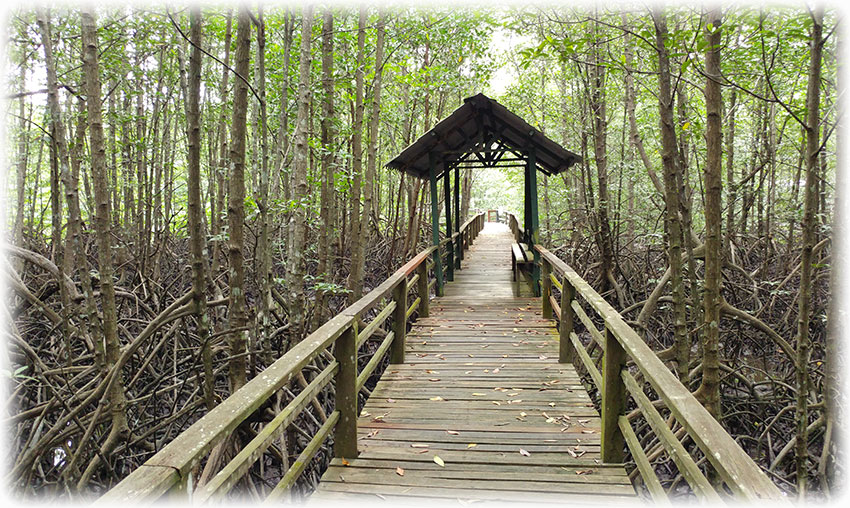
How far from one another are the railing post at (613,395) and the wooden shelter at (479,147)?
4.98 m

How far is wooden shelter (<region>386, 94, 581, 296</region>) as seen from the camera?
7.34 m

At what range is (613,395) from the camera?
2852 millimetres

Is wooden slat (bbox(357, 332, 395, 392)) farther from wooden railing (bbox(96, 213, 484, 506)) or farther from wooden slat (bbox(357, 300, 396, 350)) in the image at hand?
wooden slat (bbox(357, 300, 396, 350))

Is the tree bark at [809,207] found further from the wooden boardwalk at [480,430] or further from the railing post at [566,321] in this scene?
the railing post at [566,321]

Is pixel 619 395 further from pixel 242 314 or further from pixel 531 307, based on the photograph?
pixel 531 307

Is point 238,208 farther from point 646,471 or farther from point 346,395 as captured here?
point 646,471

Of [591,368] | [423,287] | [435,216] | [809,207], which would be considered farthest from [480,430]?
[435,216]

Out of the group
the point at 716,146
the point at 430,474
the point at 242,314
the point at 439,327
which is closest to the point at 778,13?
the point at 716,146

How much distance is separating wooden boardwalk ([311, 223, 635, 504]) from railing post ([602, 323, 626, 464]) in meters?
0.15

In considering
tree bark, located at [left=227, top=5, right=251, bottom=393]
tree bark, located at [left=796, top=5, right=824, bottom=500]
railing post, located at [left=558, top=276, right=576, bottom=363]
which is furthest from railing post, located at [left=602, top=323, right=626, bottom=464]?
tree bark, located at [left=227, top=5, right=251, bottom=393]

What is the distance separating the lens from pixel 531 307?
7480mm

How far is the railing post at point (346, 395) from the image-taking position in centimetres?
299

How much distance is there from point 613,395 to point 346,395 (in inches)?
63.2

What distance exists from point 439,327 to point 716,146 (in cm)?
400
